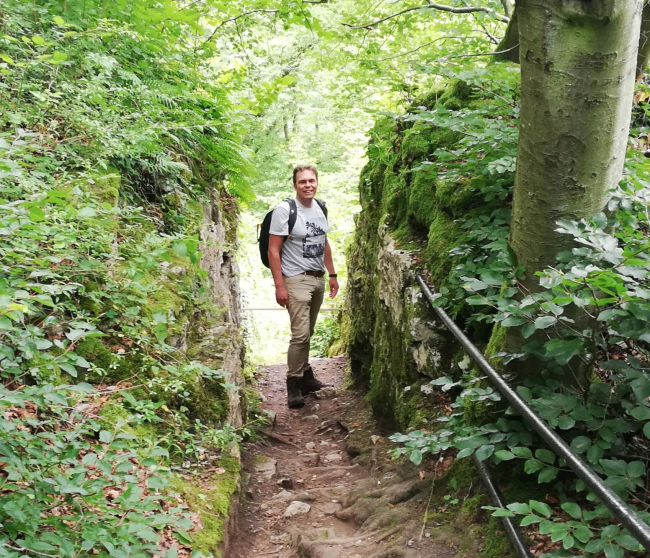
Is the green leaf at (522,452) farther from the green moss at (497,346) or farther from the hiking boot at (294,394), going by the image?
the hiking boot at (294,394)

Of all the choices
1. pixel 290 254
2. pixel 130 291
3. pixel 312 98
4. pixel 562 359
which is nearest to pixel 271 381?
pixel 290 254

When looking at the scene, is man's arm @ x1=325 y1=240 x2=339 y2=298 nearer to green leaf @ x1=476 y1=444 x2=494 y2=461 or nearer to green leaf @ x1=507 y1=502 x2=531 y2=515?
green leaf @ x1=476 y1=444 x2=494 y2=461

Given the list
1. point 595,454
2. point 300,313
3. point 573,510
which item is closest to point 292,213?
point 300,313

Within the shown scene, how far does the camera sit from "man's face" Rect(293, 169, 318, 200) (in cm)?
659

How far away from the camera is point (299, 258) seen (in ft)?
21.9

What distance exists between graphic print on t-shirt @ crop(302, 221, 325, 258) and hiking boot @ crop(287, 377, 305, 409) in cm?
184

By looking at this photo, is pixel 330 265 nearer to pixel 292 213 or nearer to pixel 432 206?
pixel 292 213

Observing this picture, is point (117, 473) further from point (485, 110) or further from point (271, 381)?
point (271, 381)

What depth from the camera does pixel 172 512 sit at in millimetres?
2035

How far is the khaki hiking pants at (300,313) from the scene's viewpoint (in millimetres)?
6664

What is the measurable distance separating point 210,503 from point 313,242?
4.22 m

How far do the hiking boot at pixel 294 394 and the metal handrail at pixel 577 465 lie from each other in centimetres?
431

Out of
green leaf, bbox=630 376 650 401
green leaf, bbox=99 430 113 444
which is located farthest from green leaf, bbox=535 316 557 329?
green leaf, bbox=99 430 113 444

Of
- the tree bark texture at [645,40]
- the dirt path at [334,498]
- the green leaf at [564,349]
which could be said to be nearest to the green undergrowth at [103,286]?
the dirt path at [334,498]
